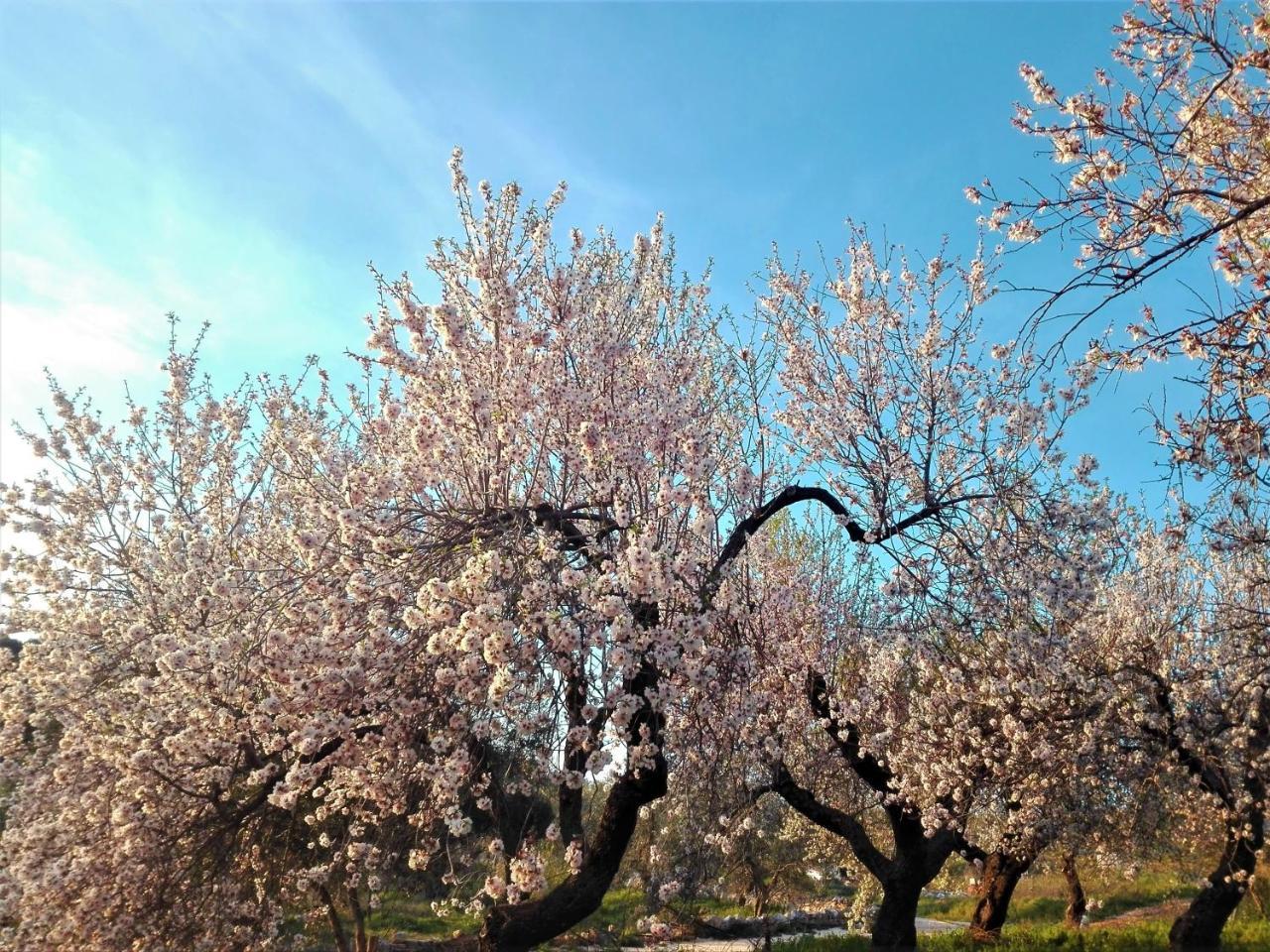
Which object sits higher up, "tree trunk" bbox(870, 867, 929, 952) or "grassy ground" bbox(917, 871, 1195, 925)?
"tree trunk" bbox(870, 867, 929, 952)

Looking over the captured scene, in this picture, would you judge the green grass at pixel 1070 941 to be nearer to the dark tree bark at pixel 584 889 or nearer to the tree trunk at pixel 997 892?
the tree trunk at pixel 997 892

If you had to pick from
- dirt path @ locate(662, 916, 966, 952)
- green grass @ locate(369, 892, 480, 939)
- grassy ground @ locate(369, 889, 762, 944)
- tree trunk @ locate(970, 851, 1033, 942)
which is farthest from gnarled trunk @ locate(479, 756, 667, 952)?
green grass @ locate(369, 892, 480, 939)

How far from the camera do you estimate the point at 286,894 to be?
7852mm

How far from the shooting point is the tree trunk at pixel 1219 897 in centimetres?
984

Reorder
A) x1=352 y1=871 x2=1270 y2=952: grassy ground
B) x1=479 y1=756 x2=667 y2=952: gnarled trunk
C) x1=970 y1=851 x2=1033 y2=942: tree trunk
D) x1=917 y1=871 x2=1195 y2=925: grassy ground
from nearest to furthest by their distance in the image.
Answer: x1=479 y1=756 x2=667 y2=952: gnarled trunk, x1=352 y1=871 x2=1270 y2=952: grassy ground, x1=970 y1=851 x2=1033 y2=942: tree trunk, x1=917 y1=871 x2=1195 y2=925: grassy ground

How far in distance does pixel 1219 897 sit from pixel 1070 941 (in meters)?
2.27

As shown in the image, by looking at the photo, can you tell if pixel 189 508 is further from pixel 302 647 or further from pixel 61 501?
pixel 302 647

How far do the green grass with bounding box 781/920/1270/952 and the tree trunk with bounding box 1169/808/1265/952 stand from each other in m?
0.38

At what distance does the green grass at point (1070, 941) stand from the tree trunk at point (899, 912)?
85cm

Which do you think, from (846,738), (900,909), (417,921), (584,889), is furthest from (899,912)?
(417,921)

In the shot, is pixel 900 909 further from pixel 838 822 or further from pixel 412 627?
pixel 412 627

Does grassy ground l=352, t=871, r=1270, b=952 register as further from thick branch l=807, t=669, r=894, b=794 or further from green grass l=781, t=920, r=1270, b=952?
thick branch l=807, t=669, r=894, b=794

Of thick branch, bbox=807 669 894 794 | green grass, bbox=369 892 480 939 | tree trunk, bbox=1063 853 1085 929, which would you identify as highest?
thick branch, bbox=807 669 894 794

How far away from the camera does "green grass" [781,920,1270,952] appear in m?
10.8
